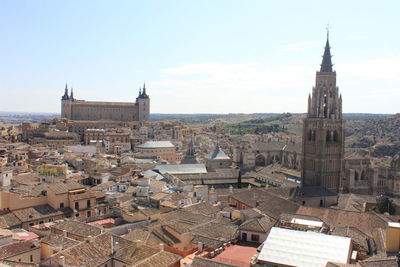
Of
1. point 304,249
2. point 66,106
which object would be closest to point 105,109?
point 66,106

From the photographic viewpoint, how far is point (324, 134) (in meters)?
45.5

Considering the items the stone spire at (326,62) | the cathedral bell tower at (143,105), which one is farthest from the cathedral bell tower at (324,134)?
the cathedral bell tower at (143,105)

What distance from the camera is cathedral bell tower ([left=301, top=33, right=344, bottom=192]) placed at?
150 feet

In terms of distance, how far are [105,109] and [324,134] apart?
4521 inches

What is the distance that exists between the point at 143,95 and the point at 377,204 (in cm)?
12072

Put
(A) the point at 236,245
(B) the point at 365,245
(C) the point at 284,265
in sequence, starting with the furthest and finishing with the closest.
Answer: (A) the point at 236,245
(B) the point at 365,245
(C) the point at 284,265

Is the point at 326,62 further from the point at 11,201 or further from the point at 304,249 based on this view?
the point at 11,201

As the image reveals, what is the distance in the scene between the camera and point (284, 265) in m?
18.1

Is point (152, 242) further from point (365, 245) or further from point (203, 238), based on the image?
point (365, 245)

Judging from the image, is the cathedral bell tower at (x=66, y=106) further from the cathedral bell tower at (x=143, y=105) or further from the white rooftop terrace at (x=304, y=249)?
the white rooftop terrace at (x=304, y=249)

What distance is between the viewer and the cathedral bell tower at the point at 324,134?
4559 cm

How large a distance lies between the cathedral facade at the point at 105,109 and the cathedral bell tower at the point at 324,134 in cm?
10983

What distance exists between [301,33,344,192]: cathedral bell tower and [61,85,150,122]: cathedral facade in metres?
110

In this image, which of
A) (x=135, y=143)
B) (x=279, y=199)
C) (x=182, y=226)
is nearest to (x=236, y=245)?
(x=182, y=226)
